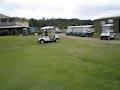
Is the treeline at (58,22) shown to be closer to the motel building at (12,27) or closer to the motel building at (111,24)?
the motel building at (12,27)

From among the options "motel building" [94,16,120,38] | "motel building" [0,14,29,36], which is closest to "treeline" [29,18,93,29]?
"motel building" [0,14,29,36]

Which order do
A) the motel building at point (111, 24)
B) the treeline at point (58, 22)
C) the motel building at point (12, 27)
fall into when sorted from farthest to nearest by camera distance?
1. the treeline at point (58, 22)
2. the motel building at point (12, 27)
3. the motel building at point (111, 24)

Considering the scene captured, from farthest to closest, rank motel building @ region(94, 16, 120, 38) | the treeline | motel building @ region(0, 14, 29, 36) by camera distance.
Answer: the treeline → motel building @ region(0, 14, 29, 36) → motel building @ region(94, 16, 120, 38)

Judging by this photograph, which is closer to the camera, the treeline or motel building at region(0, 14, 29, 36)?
motel building at region(0, 14, 29, 36)

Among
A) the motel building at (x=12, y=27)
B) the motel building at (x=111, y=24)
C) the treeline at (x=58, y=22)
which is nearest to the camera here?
the motel building at (x=111, y=24)

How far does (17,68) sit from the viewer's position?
17578 millimetres

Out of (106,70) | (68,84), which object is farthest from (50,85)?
(106,70)

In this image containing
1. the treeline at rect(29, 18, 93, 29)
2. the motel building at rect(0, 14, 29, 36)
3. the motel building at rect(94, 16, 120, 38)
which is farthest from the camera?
the treeline at rect(29, 18, 93, 29)

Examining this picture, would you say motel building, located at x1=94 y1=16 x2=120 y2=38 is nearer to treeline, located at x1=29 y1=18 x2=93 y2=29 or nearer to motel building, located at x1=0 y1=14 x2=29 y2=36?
motel building, located at x1=0 y1=14 x2=29 y2=36

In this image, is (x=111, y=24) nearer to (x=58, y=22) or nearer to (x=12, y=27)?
(x=12, y=27)

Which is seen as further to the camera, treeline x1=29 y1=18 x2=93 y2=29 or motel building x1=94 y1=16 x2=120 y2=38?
treeline x1=29 y1=18 x2=93 y2=29

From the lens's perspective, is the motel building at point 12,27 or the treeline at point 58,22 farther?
the treeline at point 58,22

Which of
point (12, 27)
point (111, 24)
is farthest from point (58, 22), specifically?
point (111, 24)

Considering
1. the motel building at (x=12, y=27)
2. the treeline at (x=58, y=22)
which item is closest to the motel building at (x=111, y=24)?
the motel building at (x=12, y=27)
